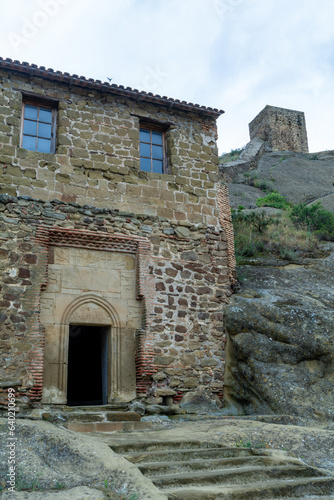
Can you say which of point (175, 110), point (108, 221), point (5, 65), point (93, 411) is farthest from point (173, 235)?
point (5, 65)

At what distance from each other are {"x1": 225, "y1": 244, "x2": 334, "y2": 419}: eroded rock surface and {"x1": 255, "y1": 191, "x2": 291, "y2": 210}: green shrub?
11466 millimetres

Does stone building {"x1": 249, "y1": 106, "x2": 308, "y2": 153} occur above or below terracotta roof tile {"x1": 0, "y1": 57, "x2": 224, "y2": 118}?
above

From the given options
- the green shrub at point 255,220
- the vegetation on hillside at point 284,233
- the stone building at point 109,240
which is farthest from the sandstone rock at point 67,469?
the green shrub at point 255,220

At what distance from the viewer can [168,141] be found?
39.1ft

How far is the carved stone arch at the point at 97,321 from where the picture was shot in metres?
9.51

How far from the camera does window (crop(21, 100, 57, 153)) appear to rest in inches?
411

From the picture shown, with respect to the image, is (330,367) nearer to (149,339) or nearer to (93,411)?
(149,339)

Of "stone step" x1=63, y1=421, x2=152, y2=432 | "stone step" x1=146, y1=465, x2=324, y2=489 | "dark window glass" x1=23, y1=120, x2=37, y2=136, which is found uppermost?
"dark window glass" x1=23, y1=120, x2=37, y2=136

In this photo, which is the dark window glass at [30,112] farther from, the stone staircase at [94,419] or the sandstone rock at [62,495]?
the sandstone rock at [62,495]

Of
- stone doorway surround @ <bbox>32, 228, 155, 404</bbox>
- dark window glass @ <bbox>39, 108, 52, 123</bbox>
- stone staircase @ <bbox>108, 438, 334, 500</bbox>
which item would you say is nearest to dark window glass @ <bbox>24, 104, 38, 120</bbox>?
dark window glass @ <bbox>39, 108, 52, 123</bbox>

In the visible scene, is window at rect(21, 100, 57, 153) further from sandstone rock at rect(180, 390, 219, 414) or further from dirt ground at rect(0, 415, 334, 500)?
dirt ground at rect(0, 415, 334, 500)

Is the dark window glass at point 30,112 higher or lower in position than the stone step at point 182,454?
higher

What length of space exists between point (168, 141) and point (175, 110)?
2.80 ft

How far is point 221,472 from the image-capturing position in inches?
221
